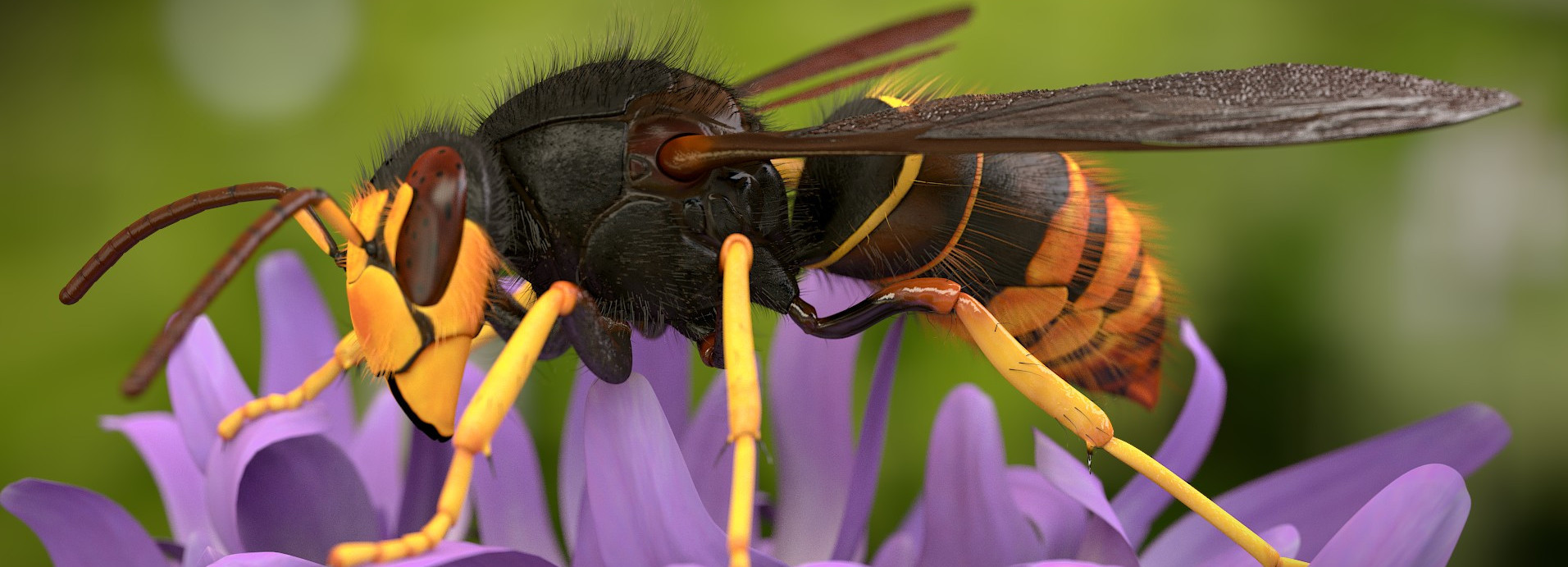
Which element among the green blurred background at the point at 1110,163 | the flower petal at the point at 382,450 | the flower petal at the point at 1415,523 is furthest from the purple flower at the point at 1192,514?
the green blurred background at the point at 1110,163

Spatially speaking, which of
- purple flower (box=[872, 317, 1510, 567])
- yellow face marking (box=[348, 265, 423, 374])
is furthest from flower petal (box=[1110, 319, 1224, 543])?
yellow face marking (box=[348, 265, 423, 374])

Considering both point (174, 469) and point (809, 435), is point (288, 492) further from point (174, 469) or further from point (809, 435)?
point (809, 435)

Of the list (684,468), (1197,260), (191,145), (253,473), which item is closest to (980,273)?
(684,468)

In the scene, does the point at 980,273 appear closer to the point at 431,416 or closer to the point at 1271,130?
the point at 1271,130

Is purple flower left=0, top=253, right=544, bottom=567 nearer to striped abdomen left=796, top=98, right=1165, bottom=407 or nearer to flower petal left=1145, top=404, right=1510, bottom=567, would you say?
striped abdomen left=796, top=98, right=1165, bottom=407

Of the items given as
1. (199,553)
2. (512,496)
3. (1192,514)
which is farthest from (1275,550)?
(199,553)

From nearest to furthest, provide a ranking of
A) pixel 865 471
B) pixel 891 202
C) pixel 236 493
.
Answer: pixel 236 493 → pixel 865 471 → pixel 891 202
